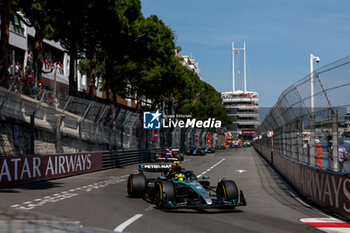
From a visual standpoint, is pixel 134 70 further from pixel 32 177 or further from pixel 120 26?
pixel 32 177

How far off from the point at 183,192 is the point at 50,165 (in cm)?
779

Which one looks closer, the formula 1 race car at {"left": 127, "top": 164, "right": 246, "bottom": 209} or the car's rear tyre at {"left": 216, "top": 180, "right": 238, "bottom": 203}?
the formula 1 race car at {"left": 127, "top": 164, "right": 246, "bottom": 209}

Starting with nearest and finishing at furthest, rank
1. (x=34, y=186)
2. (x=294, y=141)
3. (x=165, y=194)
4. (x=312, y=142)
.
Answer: (x=165, y=194), (x=312, y=142), (x=34, y=186), (x=294, y=141)

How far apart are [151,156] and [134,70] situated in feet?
32.9

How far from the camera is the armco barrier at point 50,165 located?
13.9m

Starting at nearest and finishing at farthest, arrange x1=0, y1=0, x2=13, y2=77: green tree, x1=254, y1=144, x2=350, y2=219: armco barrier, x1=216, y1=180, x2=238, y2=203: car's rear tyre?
x1=254, y1=144, x2=350, y2=219: armco barrier → x1=216, y1=180, x2=238, y2=203: car's rear tyre → x1=0, y1=0, x2=13, y2=77: green tree

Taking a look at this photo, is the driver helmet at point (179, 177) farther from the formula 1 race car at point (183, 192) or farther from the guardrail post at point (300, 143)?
the guardrail post at point (300, 143)

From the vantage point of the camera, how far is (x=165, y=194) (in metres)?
9.30

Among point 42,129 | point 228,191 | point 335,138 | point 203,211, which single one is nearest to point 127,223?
point 203,211

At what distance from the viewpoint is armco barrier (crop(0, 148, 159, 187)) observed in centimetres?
1391

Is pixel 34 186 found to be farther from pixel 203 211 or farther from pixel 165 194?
pixel 203 211

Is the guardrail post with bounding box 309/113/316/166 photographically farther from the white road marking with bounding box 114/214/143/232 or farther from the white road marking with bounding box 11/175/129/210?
the white road marking with bounding box 11/175/129/210

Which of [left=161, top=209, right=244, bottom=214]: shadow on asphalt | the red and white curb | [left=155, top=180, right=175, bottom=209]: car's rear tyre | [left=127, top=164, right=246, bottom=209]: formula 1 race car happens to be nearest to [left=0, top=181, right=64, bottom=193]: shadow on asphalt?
[left=127, top=164, right=246, bottom=209]: formula 1 race car

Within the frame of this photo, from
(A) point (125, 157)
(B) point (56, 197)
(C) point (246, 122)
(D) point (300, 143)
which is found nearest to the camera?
(B) point (56, 197)
